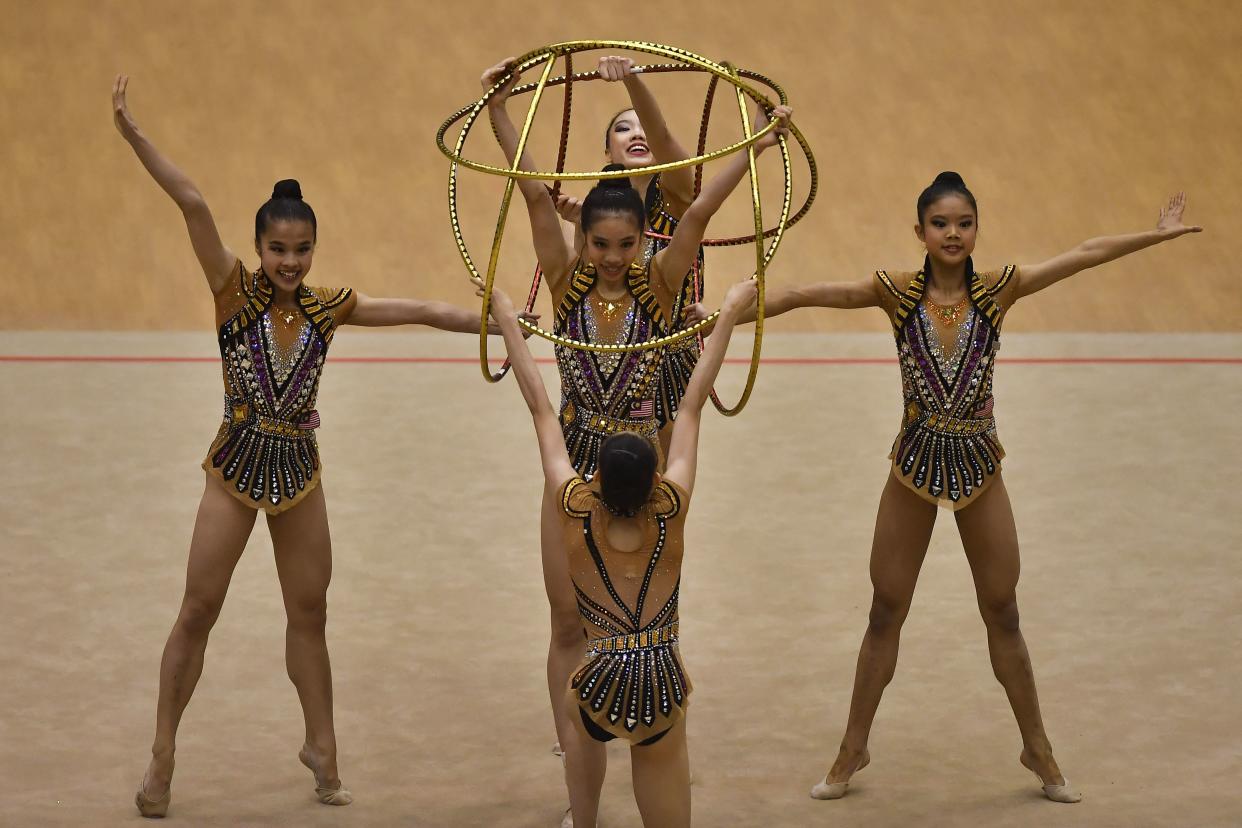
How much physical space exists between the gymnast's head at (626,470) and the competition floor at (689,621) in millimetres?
1088

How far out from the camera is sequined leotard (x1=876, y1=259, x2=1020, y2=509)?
3.84 meters

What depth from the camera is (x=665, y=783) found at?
321cm

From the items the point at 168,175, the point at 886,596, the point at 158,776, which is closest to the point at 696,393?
the point at 886,596

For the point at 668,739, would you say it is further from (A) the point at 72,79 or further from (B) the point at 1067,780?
(A) the point at 72,79

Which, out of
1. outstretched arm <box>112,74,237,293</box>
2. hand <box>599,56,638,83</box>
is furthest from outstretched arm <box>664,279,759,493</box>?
outstretched arm <box>112,74,237,293</box>

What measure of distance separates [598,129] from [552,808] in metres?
8.09

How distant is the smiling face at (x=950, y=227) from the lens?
3795 millimetres

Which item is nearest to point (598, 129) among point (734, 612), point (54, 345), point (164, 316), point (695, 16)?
point (695, 16)

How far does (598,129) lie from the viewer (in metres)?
11.4

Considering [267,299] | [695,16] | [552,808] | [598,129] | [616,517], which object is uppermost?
[695,16]

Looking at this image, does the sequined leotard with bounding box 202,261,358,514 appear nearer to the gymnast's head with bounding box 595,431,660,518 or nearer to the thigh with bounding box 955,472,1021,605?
the gymnast's head with bounding box 595,431,660,518

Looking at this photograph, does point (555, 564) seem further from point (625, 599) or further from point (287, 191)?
point (287, 191)

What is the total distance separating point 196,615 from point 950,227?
2.04 metres

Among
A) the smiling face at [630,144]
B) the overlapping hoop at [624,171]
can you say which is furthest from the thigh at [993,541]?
the smiling face at [630,144]
